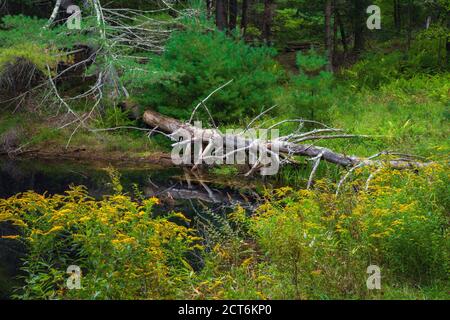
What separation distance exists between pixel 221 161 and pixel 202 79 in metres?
3.21

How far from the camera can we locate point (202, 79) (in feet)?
54.3

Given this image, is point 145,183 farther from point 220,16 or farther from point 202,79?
point 220,16

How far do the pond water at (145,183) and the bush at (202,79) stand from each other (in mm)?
2246

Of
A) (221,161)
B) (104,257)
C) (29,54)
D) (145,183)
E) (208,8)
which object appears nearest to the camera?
(104,257)

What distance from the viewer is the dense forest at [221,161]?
5840mm

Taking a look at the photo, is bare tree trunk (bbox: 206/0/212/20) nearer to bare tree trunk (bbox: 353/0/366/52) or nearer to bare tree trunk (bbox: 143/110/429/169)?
bare tree trunk (bbox: 353/0/366/52)

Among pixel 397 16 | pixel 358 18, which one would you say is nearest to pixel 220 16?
pixel 358 18

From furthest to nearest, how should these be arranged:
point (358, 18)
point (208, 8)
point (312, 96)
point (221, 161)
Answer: point (208, 8) < point (358, 18) < point (312, 96) < point (221, 161)

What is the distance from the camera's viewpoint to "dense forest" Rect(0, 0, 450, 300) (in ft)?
19.2

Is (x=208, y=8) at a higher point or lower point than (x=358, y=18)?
higher

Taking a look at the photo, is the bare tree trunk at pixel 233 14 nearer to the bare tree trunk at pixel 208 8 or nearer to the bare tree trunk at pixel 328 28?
the bare tree trunk at pixel 208 8

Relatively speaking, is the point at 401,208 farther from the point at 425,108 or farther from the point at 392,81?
the point at 392,81
